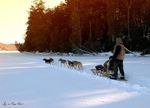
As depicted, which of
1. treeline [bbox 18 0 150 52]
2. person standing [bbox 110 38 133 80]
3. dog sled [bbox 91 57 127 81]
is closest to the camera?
person standing [bbox 110 38 133 80]

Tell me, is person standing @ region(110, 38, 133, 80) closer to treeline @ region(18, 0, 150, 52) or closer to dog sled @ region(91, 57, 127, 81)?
dog sled @ region(91, 57, 127, 81)

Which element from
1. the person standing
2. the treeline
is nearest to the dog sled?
the person standing

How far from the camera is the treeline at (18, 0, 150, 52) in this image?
57375 millimetres

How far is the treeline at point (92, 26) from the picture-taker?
188 ft

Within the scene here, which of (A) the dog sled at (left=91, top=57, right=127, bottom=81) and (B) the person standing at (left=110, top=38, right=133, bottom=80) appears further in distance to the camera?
(A) the dog sled at (left=91, top=57, right=127, bottom=81)

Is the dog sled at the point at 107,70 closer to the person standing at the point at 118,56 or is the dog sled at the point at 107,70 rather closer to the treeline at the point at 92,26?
the person standing at the point at 118,56

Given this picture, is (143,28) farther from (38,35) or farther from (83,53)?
(38,35)

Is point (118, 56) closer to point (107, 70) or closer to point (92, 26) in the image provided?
point (107, 70)

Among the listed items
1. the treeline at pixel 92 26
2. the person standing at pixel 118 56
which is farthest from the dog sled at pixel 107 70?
the treeline at pixel 92 26

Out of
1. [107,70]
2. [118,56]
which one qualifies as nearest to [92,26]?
[107,70]

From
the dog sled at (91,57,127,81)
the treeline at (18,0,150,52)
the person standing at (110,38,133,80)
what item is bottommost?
the dog sled at (91,57,127,81)

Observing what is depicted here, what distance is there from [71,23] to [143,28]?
14.5m

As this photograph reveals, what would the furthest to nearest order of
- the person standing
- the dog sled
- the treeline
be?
the treeline, the dog sled, the person standing

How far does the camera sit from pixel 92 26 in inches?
2660
